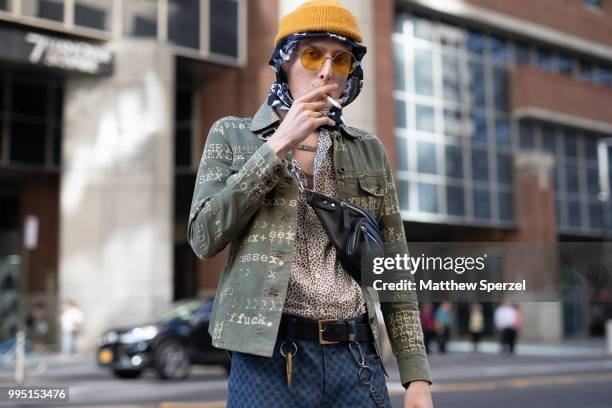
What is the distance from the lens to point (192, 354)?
15.0 m

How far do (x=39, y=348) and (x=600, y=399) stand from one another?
18.1 metres

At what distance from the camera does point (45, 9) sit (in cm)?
2222

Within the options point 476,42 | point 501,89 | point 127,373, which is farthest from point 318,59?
point 501,89

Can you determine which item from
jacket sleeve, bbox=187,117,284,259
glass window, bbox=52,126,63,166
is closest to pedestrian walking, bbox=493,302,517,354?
glass window, bbox=52,126,63,166

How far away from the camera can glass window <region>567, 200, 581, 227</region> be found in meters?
35.9

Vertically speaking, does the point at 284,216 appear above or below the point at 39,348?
above

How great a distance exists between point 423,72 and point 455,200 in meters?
5.36

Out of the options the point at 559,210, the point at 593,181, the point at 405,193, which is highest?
the point at 593,181

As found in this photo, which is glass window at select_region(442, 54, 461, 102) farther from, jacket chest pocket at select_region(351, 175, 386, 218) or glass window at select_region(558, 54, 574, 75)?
jacket chest pocket at select_region(351, 175, 386, 218)

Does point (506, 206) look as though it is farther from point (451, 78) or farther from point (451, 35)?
point (451, 35)

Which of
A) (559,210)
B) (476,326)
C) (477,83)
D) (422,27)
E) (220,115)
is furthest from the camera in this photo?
(559,210)

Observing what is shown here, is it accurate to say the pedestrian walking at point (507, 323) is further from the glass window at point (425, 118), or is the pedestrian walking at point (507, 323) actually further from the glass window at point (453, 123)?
the glass window at point (453, 123)

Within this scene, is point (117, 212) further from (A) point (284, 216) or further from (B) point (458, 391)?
(A) point (284, 216)

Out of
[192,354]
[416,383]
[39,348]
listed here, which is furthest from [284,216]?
[39,348]
